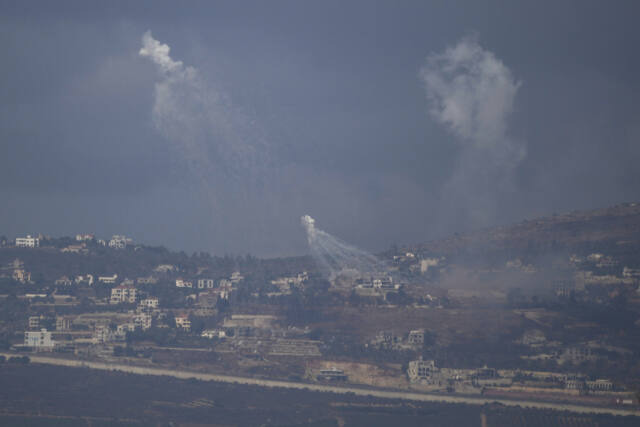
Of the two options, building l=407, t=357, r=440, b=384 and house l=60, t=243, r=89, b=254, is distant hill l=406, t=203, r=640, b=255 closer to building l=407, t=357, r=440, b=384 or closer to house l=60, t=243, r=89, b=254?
building l=407, t=357, r=440, b=384

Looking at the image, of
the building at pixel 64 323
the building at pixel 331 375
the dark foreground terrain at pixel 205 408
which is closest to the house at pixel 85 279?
the building at pixel 64 323

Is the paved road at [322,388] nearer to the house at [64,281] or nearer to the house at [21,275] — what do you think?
the house at [64,281]

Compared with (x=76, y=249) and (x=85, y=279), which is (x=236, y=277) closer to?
(x=85, y=279)

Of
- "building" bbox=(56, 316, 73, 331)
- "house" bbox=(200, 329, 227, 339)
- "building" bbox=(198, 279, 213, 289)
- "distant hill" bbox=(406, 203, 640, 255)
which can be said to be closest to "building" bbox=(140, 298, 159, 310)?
"building" bbox=(56, 316, 73, 331)

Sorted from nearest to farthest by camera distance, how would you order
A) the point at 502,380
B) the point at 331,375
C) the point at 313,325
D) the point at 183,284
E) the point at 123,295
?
the point at 502,380 < the point at 331,375 < the point at 313,325 < the point at 123,295 < the point at 183,284

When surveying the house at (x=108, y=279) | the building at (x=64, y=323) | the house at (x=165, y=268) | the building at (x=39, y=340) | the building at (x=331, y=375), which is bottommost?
the building at (x=331, y=375)

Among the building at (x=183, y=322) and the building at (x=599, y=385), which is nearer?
the building at (x=599, y=385)

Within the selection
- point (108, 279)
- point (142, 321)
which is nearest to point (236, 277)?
point (108, 279)
